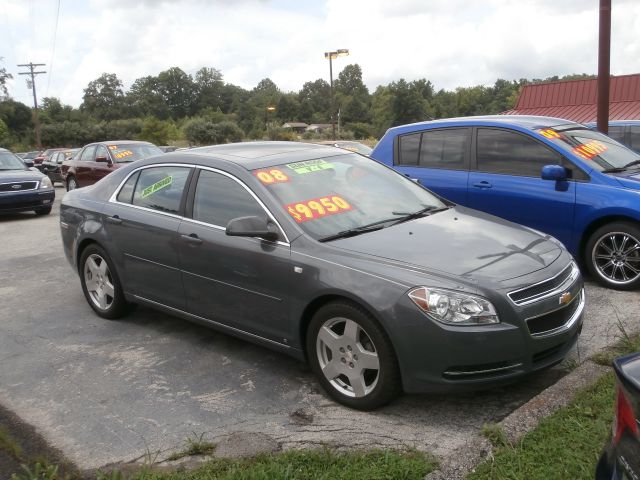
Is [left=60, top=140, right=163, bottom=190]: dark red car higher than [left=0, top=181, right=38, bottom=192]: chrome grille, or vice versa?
[left=60, top=140, right=163, bottom=190]: dark red car

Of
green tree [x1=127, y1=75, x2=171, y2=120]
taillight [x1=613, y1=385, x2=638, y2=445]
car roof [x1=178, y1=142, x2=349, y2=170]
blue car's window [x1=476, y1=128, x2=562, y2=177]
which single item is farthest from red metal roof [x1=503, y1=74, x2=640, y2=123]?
green tree [x1=127, y1=75, x2=171, y2=120]

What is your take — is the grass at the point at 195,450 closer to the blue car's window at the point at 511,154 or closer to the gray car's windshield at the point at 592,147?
the blue car's window at the point at 511,154

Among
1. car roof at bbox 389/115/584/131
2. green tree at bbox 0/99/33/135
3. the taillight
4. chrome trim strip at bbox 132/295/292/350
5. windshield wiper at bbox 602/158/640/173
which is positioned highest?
green tree at bbox 0/99/33/135

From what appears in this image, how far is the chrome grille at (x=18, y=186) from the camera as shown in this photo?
41.7ft

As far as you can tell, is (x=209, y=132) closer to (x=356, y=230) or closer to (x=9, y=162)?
(x=9, y=162)

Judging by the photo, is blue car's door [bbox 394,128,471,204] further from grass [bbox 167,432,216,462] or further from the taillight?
the taillight

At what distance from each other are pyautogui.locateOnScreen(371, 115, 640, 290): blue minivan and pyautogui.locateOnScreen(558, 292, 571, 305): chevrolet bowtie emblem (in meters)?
2.20

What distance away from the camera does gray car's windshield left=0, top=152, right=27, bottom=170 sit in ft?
44.7

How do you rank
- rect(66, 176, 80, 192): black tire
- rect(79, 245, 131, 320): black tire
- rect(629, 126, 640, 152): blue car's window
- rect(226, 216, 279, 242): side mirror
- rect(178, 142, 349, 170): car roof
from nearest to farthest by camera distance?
rect(226, 216, 279, 242): side mirror < rect(178, 142, 349, 170): car roof < rect(79, 245, 131, 320): black tire < rect(629, 126, 640, 152): blue car's window < rect(66, 176, 80, 192): black tire

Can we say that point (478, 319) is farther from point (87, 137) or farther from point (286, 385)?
point (87, 137)

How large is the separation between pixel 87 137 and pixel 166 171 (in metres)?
78.3

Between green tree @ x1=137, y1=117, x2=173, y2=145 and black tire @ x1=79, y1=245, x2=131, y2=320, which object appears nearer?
black tire @ x1=79, y1=245, x2=131, y2=320

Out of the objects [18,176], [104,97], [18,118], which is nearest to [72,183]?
[18,176]

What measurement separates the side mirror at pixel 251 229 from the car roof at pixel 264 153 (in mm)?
635
